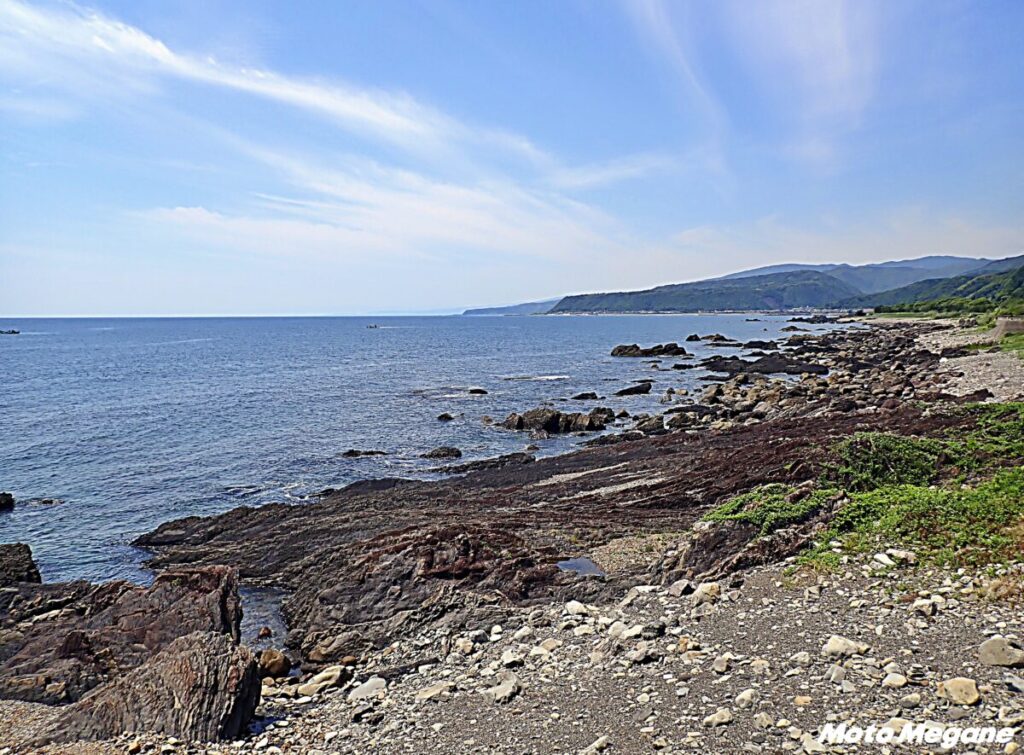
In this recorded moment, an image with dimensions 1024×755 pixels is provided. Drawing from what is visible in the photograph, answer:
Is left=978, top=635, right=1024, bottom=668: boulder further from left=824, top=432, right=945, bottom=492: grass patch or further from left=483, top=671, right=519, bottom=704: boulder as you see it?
left=824, top=432, right=945, bottom=492: grass patch

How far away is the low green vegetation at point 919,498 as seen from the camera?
10633 mm

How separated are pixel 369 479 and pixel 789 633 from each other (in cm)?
2181

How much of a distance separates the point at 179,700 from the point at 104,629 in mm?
4134

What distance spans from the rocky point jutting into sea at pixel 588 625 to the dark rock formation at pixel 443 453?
12.9 meters

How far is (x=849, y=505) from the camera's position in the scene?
41.7 ft

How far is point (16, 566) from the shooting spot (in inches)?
654

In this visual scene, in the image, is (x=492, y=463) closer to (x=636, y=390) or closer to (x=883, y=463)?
(x=883, y=463)

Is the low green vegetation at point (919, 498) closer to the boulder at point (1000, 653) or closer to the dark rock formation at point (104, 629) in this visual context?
the boulder at point (1000, 653)

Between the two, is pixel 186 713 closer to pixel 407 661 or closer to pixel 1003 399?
pixel 407 661

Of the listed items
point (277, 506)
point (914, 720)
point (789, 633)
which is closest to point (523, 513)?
point (277, 506)

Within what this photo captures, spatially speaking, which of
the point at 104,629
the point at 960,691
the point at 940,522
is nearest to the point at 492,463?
the point at 104,629

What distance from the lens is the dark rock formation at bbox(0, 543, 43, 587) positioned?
16.2 m

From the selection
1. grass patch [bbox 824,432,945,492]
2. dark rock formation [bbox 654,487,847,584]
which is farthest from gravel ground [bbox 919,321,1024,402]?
dark rock formation [bbox 654,487,847,584]

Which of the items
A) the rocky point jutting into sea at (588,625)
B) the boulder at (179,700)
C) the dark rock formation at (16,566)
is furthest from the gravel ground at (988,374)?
the dark rock formation at (16,566)
